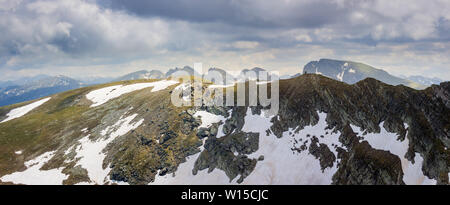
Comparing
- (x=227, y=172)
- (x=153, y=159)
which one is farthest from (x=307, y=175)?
(x=153, y=159)

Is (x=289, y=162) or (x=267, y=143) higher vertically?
(x=267, y=143)

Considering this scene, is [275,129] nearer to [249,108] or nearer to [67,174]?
[249,108]

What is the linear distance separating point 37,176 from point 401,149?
109004mm

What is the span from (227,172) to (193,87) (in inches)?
2103

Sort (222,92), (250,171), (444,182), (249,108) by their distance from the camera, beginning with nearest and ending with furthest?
(444,182)
(250,171)
(249,108)
(222,92)

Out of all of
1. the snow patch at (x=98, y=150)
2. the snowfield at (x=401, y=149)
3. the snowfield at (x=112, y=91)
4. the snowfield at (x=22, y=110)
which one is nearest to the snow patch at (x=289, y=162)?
the snowfield at (x=401, y=149)

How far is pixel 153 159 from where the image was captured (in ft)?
262

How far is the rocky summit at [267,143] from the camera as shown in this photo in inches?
2186

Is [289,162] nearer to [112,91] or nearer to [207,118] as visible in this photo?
[207,118]

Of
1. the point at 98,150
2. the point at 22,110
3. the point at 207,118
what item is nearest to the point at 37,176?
the point at 98,150

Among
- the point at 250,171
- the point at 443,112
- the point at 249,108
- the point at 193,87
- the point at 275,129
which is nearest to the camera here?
the point at 443,112

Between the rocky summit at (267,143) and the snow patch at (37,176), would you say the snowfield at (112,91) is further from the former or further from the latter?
the snow patch at (37,176)

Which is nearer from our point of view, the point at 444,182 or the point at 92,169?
the point at 444,182

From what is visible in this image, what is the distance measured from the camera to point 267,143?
242 ft
